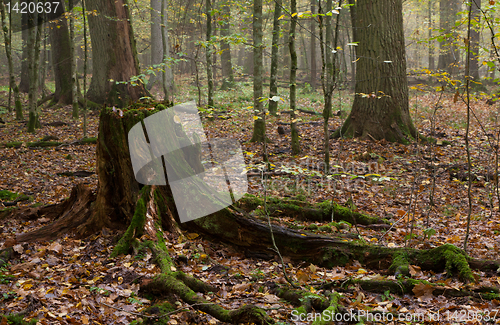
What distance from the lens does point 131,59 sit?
13.7 meters

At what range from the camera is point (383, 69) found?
9.34 meters

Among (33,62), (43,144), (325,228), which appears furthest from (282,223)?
(33,62)

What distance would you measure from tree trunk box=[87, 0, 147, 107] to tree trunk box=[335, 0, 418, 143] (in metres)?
8.85

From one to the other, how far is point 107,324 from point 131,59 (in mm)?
12858

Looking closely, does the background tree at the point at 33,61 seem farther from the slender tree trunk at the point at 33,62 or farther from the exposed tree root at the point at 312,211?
the exposed tree root at the point at 312,211

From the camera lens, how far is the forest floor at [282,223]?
296 centimetres

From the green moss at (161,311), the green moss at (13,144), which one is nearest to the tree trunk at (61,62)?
the green moss at (13,144)

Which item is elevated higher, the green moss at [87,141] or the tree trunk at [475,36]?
the tree trunk at [475,36]

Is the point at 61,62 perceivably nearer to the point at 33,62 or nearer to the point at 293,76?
the point at 33,62

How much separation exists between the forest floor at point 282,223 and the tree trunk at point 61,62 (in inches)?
214

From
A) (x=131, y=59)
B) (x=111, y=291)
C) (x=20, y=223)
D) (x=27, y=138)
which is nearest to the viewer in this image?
(x=111, y=291)

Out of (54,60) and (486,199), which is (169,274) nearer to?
(486,199)

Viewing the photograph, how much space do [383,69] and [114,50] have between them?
402 inches

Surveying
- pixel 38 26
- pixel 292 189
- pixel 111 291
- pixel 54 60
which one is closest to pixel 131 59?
pixel 38 26
